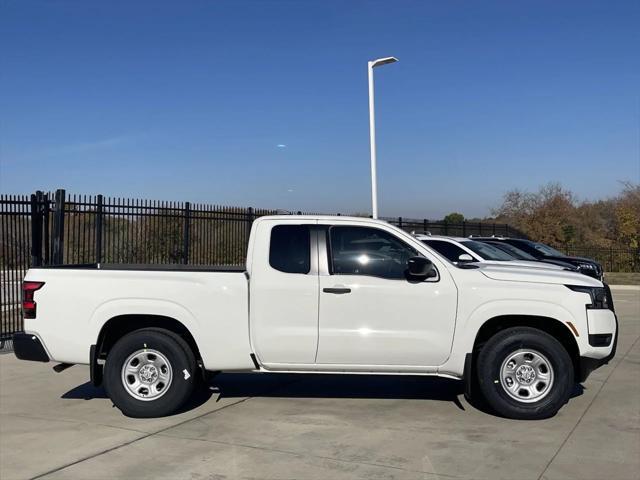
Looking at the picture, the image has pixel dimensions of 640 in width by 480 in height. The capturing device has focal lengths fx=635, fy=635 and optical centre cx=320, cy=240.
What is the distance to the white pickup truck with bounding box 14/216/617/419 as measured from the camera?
6.04m

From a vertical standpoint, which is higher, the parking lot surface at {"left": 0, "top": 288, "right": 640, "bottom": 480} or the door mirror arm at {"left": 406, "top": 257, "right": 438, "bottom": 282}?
the door mirror arm at {"left": 406, "top": 257, "right": 438, "bottom": 282}

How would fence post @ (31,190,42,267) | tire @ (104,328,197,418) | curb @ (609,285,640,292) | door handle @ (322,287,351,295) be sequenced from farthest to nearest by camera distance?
curb @ (609,285,640,292)
fence post @ (31,190,42,267)
tire @ (104,328,197,418)
door handle @ (322,287,351,295)

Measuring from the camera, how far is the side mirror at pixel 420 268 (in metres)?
5.94

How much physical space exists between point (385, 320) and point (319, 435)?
1.23 metres

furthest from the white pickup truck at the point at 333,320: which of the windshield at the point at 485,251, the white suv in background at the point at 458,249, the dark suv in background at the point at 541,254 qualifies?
the dark suv in background at the point at 541,254

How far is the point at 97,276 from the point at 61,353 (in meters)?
0.83

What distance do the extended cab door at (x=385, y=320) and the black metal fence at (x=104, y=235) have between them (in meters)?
6.62

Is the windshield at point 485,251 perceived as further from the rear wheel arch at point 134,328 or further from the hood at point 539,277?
the rear wheel arch at point 134,328

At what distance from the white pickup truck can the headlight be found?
0.07 feet

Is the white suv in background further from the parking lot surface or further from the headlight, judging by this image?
the headlight

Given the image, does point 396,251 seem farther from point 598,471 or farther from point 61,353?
point 61,353

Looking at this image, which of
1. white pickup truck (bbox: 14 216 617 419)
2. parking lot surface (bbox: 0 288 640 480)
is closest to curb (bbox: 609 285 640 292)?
parking lot surface (bbox: 0 288 640 480)

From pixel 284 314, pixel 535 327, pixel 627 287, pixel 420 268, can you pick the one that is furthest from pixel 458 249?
pixel 627 287

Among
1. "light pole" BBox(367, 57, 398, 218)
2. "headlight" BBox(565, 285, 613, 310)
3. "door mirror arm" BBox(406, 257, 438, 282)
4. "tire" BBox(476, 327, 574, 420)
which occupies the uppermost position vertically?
"light pole" BBox(367, 57, 398, 218)
